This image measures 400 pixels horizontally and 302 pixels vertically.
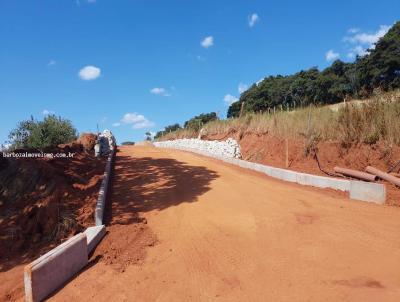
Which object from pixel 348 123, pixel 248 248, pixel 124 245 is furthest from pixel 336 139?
pixel 124 245

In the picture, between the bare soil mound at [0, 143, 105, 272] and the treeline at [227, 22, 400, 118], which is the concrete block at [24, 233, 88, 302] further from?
the treeline at [227, 22, 400, 118]

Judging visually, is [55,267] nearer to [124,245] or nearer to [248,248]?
[124,245]

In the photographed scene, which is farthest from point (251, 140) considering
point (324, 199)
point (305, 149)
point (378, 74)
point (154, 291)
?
point (378, 74)

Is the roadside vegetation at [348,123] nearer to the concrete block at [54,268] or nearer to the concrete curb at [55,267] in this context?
the concrete curb at [55,267]

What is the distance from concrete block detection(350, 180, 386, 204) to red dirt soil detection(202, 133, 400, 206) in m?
0.18

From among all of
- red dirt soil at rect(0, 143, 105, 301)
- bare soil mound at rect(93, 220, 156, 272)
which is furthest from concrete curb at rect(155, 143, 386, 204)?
red dirt soil at rect(0, 143, 105, 301)

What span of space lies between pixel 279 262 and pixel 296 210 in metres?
2.59

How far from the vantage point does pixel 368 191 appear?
8.73 m

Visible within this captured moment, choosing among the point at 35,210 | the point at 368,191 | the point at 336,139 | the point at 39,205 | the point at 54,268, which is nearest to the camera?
the point at 54,268

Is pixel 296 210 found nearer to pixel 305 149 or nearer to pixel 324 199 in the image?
pixel 324 199

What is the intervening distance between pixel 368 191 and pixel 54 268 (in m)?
6.73

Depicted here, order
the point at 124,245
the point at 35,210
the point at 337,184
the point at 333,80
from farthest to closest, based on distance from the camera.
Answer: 1. the point at 333,80
2. the point at 337,184
3. the point at 35,210
4. the point at 124,245

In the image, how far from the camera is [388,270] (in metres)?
5.21

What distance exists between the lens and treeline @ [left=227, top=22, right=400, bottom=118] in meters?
39.3
